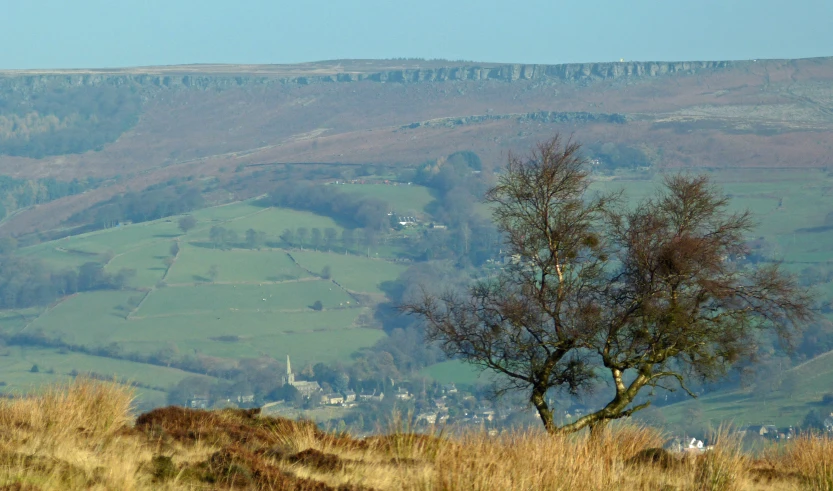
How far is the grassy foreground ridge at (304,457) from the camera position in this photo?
9055 millimetres

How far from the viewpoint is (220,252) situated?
151 m

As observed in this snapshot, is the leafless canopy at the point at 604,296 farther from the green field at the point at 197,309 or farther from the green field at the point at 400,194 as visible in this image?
the green field at the point at 400,194

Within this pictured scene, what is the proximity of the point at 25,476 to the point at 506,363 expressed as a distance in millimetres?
9805

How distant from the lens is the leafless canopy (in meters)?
16.4

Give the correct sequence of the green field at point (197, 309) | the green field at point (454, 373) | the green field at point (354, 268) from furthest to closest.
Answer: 1. the green field at point (354, 268)
2. the green field at point (197, 309)
3. the green field at point (454, 373)

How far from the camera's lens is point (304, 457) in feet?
35.7

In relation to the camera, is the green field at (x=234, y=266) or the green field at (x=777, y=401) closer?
the green field at (x=777, y=401)

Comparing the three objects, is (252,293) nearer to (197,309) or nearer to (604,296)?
(197,309)

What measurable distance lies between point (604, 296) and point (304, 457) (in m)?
7.38

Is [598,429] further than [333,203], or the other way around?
[333,203]

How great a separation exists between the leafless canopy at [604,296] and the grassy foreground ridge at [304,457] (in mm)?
2840

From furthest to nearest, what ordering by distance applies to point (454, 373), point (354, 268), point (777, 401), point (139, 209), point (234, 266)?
point (139, 209), point (354, 268), point (234, 266), point (454, 373), point (777, 401)

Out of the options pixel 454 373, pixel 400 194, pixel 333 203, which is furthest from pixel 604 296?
pixel 400 194

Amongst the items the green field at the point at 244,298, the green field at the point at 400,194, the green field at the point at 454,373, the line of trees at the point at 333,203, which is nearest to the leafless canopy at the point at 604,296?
the green field at the point at 454,373
